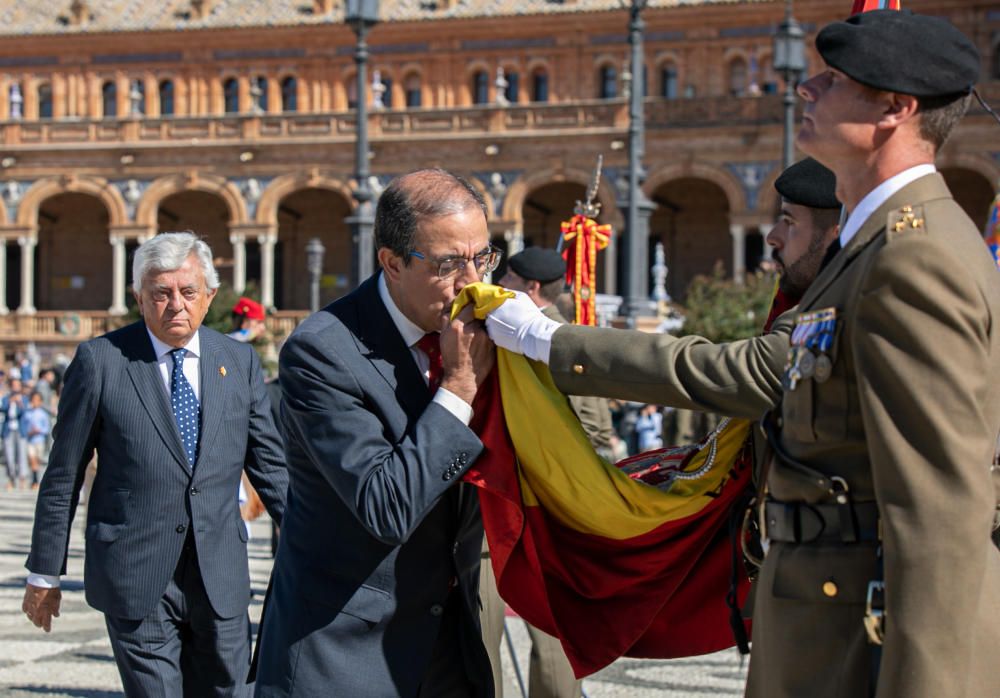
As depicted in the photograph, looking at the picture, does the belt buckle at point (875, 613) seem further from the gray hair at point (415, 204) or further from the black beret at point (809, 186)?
the black beret at point (809, 186)

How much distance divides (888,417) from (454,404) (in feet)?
3.38

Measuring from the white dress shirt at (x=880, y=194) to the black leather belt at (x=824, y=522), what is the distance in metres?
0.52

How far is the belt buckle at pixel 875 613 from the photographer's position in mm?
2516

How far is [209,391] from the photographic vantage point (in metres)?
4.69

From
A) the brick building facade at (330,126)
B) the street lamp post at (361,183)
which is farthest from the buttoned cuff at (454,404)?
the brick building facade at (330,126)

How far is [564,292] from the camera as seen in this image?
24.7 ft

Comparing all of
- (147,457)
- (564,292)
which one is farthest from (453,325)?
(564,292)

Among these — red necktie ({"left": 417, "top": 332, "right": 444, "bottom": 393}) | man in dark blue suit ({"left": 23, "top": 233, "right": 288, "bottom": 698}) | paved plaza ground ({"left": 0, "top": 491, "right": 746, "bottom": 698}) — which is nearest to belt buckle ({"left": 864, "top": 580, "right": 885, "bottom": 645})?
red necktie ({"left": 417, "top": 332, "right": 444, "bottom": 393})

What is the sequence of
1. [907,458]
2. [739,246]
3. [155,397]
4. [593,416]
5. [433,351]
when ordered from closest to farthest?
1. [907,458]
2. [433,351]
3. [155,397]
4. [593,416]
5. [739,246]

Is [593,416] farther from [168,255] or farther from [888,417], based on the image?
[888,417]

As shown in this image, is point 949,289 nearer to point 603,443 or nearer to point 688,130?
point 603,443

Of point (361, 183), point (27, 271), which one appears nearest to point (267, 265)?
point (27, 271)

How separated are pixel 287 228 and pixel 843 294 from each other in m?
47.0

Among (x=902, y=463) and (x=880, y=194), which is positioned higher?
(x=880, y=194)
